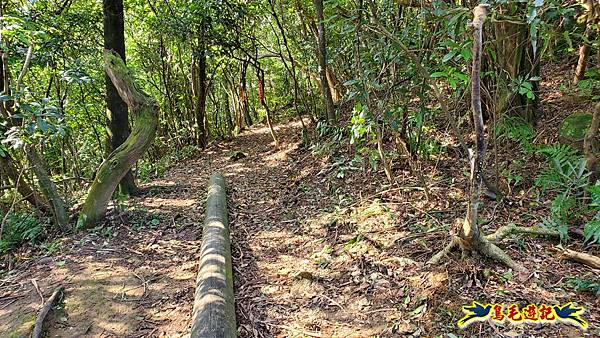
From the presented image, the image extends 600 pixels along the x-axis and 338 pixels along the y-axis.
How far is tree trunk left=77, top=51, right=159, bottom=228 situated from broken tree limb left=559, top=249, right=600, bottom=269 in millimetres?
4816

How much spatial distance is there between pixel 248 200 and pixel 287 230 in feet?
5.58

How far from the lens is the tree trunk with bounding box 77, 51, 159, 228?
482 centimetres

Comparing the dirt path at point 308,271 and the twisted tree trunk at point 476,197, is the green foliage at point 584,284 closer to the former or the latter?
the dirt path at point 308,271

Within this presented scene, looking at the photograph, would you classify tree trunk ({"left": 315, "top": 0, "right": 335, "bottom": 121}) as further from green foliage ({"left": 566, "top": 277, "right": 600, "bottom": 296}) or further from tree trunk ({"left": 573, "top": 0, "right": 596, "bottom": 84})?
green foliage ({"left": 566, "top": 277, "right": 600, "bottom": 296})

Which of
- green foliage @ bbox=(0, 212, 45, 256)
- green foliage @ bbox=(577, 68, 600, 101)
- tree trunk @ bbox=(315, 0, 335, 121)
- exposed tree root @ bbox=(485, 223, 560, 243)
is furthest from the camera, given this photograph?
tree trunk @ bbox=(315, 0, 335, 121)

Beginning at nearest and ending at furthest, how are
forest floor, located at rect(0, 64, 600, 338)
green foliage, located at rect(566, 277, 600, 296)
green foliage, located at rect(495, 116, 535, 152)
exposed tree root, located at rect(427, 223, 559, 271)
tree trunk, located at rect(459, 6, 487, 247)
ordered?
tree trunk, located at rect(459, 6, 487, 247) → green foliage, located at rect(566, 277, 600, 296) → forest floor, located at rect(0, 64, 600, 338) → exposed tree root, located at rect(427, 223, 559, 271) → green foliage, located at rect(495, 116, 535, 152)

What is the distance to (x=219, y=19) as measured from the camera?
885 cm

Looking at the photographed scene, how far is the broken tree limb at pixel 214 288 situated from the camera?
8.41ft

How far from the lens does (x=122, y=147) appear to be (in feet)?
16.5

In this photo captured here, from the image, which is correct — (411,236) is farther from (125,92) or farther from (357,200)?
(125,92)

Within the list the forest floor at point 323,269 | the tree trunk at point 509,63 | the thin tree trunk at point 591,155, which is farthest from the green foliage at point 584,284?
the tree trunk at point 509,63

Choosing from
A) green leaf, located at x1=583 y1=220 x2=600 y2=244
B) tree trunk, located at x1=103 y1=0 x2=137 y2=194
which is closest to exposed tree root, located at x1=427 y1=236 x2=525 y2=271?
green leaf, located at x1=583 y1=220 x2=600 y2=244

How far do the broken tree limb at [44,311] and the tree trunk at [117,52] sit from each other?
106 inches

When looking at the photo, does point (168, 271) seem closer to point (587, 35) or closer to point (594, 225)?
point (594, 225)
